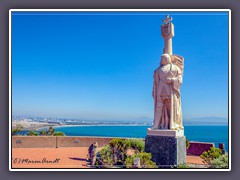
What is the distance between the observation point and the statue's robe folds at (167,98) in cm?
888

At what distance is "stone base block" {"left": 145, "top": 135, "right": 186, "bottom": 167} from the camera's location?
855 centimetres

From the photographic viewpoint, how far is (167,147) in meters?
8.70

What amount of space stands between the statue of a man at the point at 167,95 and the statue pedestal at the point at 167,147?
0.72 feet

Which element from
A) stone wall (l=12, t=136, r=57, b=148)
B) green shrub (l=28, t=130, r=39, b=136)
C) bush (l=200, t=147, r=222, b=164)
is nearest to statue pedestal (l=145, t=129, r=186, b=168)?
bush (l=200, t=147, r=222, b=164)

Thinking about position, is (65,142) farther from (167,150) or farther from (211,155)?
(211,155)

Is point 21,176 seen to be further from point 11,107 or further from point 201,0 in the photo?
point 201,0

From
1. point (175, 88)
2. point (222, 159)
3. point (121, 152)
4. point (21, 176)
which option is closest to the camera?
point (21, 176)

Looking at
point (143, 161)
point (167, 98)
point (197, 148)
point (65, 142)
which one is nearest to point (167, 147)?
point (143, 161)

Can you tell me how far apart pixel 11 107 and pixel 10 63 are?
3.24 feet

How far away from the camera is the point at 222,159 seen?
26.4 feet

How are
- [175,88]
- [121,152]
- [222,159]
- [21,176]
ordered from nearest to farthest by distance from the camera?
[21,176], [222,159], [175,88], [121,152]

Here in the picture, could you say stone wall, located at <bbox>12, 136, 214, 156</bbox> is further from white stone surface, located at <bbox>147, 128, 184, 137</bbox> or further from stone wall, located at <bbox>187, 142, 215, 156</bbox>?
white stone surface, located at <bbox>147, 128, 184, 137</bbox>

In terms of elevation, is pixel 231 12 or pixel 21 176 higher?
pixel 231 12

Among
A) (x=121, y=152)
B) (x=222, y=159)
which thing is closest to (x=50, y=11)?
(x=121, y=152)
